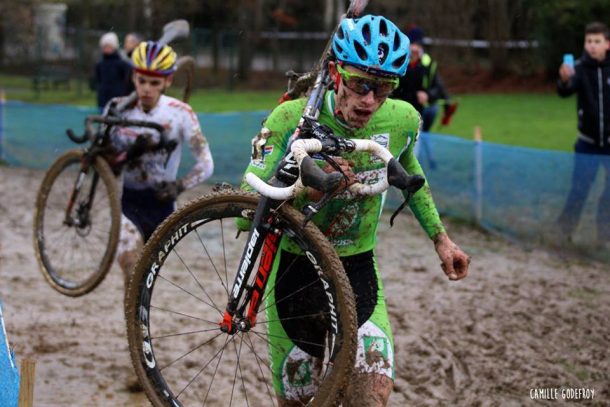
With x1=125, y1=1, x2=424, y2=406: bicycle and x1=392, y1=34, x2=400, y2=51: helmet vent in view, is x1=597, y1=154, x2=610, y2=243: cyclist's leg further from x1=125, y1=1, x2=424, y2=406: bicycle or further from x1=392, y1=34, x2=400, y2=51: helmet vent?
x1=392, y1=34, x2=400, y2=51: helmet vent

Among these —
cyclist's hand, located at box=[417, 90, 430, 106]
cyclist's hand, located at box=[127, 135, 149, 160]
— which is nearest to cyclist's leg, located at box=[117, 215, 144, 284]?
cyclist's hand, located at box=[127, 135, 149, 160]

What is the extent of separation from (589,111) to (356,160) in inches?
237

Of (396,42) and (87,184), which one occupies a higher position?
(396,42)

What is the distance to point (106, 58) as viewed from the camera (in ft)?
49.9

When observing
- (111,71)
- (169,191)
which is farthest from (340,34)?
(111,71)

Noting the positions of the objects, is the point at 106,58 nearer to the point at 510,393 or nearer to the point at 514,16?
the point at 510,393

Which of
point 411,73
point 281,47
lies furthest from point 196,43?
point 411,73

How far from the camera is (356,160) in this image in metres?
4.38

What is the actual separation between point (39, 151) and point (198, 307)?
8022 mm

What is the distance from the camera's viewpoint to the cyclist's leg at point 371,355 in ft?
13.7

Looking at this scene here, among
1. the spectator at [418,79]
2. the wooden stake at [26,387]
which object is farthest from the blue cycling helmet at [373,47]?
the spectator at [418,79]

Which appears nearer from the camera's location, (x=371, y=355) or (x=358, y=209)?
(x=371, y=355)

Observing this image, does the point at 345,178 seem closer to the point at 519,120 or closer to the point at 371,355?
the point at 371,355

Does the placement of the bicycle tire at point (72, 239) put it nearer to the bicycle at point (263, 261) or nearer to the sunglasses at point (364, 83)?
the bicycle at point (263, 261)
